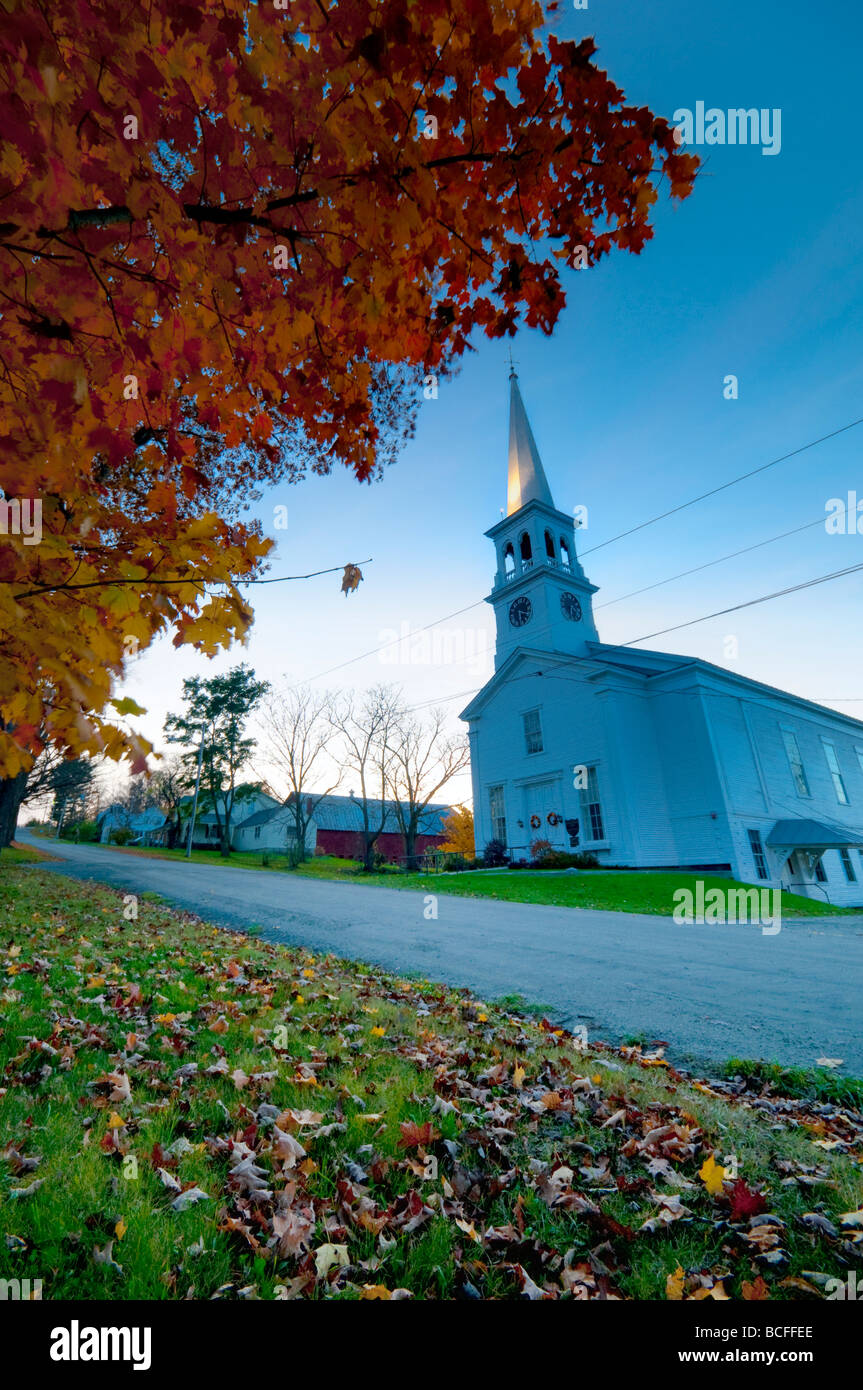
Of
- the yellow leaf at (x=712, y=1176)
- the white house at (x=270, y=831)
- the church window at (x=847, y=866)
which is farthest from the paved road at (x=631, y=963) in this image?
the white house at (x=270, y=831)

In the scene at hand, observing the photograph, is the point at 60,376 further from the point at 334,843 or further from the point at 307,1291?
the point at 334,843

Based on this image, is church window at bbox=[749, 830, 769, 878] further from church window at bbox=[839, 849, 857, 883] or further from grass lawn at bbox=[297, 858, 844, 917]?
church window at bbox=[839, 849, 857, 883]

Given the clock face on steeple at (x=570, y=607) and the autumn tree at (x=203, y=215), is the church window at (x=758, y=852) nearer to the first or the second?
the clock face on steeple at (x=570, y=607)

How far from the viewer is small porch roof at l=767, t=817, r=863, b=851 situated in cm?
2300

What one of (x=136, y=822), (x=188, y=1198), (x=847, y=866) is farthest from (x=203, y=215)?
(x=136, y=822)

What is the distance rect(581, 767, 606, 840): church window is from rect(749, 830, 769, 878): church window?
6025 millimetres

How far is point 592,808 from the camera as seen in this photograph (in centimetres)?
2414

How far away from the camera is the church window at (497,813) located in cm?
2784

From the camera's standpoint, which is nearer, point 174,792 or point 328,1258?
point 328,1258

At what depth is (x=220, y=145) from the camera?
2312 millimetres

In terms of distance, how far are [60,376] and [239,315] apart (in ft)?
3.04

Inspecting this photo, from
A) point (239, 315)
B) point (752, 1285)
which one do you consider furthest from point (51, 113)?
point (752, 1285)

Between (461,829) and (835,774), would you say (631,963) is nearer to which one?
(835,774)

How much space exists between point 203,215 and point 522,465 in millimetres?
30997
